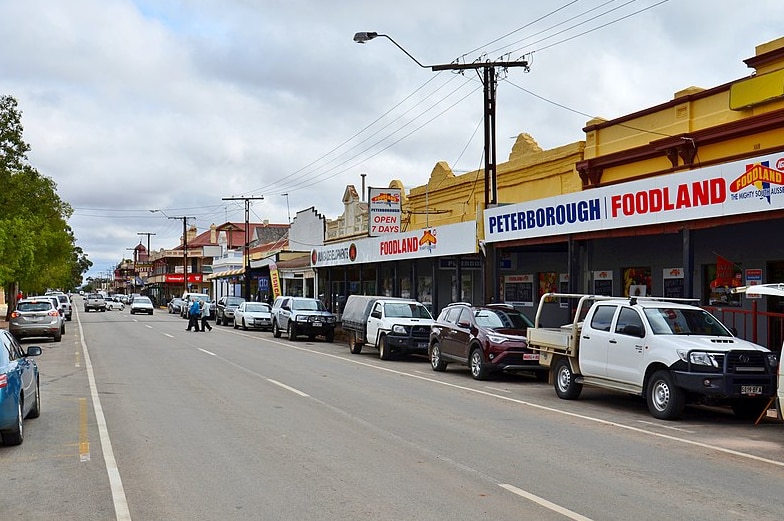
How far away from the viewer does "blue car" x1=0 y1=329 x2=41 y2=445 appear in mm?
9578

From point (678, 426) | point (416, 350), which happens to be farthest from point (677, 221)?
point (416, 350)

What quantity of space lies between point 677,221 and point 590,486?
9.39 m

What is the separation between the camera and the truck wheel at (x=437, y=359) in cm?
2103

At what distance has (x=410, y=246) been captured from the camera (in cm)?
2916

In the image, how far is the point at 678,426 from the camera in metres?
12.2

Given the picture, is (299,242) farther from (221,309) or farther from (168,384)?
(168,384)

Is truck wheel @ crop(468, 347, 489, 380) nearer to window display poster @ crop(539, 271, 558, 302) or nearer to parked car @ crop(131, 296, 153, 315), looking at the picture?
window display poster @ crop(539, 271, 558, 302)

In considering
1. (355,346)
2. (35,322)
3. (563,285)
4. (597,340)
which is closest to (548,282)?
(563,285)

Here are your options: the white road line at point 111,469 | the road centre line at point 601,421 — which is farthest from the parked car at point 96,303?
the white road line at point 111,469

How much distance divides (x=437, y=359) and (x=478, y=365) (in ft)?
8.28

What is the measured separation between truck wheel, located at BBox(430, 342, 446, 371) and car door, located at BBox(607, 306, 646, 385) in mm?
7408

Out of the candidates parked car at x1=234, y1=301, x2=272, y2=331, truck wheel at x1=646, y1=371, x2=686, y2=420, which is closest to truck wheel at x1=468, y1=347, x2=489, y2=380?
truck wheel at x1=646, y1=371, x2=686, y2=420

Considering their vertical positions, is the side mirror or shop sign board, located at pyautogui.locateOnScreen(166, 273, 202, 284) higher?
shop sign board, located at pyautogui.locateOnScreen(166, 273, 202, 284)

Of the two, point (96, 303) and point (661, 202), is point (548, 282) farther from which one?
point (96, 303)
